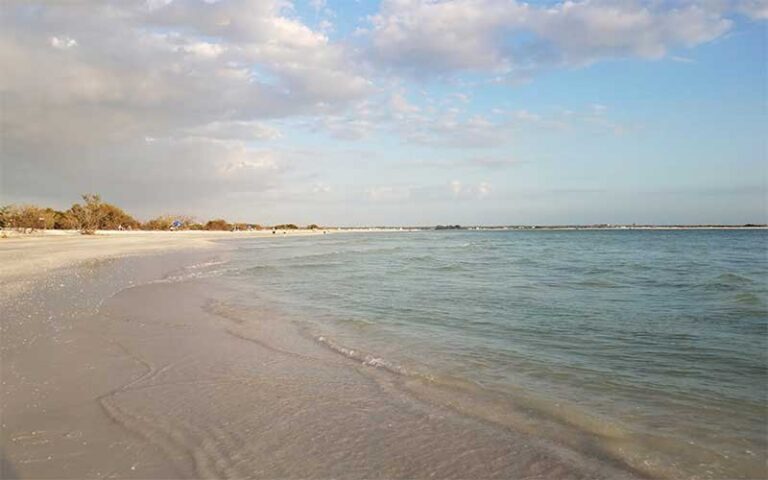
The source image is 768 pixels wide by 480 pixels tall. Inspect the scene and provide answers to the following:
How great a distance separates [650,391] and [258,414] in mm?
4619

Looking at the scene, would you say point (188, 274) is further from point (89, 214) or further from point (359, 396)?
point (89, 214)

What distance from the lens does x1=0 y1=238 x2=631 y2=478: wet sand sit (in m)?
3.67

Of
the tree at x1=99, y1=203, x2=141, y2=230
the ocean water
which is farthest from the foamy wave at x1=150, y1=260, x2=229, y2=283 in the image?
the tree at x1=99, y1=203, x2=141, y2=230

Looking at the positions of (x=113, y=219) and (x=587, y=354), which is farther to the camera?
(x=113, y=219)

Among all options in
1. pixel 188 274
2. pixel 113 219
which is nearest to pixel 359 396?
pixel 188 274

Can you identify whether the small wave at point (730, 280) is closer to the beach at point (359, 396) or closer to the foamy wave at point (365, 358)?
the beach at point (359, 396)

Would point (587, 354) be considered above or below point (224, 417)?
below

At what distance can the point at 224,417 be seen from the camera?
15.4 feet

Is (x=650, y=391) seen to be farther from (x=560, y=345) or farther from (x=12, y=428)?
(x=12, y=428)

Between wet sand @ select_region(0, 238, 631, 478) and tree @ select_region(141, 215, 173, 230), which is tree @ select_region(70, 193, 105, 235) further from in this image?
wet sand @ select_region(0, 238, 631, 478)

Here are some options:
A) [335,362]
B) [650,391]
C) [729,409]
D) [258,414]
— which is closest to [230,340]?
[335,362]

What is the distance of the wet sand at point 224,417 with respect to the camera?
3.67 metres

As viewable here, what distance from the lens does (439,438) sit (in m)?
4.27

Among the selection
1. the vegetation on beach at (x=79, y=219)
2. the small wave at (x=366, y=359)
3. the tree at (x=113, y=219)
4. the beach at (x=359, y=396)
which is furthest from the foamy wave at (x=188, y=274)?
the tree at (x=113, y=219)
